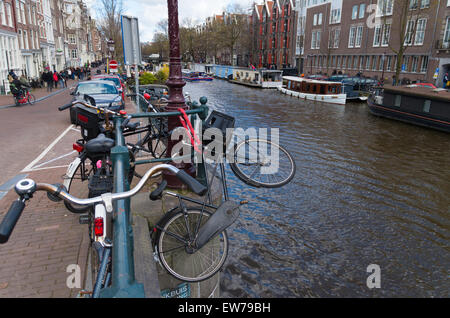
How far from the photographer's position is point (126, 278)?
1.55m

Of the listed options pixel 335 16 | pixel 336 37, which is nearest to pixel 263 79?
pixel 336 37

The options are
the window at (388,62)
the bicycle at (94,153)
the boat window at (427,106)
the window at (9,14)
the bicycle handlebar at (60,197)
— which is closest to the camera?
the bicycle handlebar at (60,197)

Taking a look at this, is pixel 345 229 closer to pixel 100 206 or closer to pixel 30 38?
pixel 100 206

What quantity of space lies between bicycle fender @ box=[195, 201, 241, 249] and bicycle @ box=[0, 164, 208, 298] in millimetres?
950

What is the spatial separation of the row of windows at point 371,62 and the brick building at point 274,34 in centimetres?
958

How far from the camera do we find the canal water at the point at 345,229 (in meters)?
4.86

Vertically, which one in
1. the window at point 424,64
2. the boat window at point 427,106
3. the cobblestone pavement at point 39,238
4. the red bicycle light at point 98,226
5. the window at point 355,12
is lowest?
the cobblestone pavement at point 39,238

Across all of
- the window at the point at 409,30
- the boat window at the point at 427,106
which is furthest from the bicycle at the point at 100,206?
the window at the point at 409,30

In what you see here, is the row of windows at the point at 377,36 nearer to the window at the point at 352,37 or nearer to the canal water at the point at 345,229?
the window at the point at 352,37

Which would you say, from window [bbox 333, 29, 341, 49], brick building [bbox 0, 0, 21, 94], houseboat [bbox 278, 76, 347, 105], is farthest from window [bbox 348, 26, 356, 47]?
brick building [bbox 0, 0, 21, 94]

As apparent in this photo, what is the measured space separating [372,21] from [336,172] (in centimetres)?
3745

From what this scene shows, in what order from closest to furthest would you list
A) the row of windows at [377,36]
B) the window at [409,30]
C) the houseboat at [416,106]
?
the houseboat at [416,106] → the window at [409,30] → the row of windows at [377,36]

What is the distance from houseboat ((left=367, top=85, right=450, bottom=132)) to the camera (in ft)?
53.6

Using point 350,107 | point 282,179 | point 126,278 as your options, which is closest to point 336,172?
point 282,179
